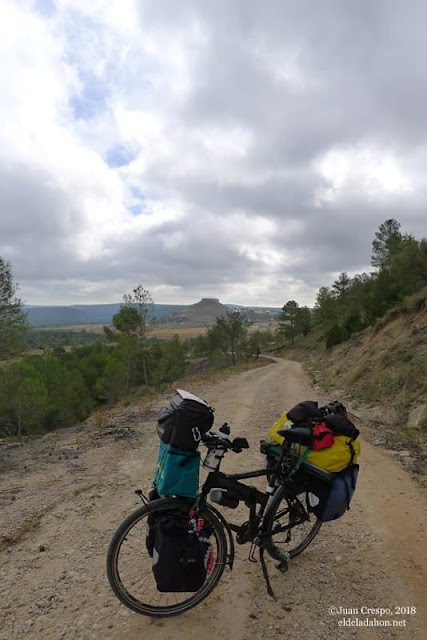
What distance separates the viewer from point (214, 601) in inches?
130

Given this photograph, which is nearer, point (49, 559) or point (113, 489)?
point (49, 559)

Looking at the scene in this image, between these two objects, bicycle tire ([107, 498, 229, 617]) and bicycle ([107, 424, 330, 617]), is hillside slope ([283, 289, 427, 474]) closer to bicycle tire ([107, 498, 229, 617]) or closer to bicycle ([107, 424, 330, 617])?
bicycle ([107, 424, 330, 617])

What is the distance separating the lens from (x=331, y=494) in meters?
3.33

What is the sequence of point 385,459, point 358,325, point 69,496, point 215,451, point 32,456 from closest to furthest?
1. point 215,451
2. point 69,496
3. point 385,459
4. point 32,456
5. point 358,325

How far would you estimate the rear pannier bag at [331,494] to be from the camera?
3.34 metres

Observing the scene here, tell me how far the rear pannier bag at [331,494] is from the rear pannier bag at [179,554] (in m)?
1.11

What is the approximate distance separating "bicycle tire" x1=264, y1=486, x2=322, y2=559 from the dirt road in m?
0.17

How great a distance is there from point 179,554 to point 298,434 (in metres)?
1.43

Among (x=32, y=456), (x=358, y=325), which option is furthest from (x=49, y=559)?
(x=358, y=325)

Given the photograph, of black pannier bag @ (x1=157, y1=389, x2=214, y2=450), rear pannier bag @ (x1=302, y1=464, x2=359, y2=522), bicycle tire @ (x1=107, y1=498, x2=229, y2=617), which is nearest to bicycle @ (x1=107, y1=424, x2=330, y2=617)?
bicycle tire @ (x1=107, y1=498, x2=229, y2=617)

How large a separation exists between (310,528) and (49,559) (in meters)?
2.96

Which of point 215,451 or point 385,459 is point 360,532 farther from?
point 385,459

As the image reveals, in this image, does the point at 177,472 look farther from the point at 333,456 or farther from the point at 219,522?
the point at 333,456

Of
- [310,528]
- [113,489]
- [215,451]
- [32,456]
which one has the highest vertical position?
[215,451]
